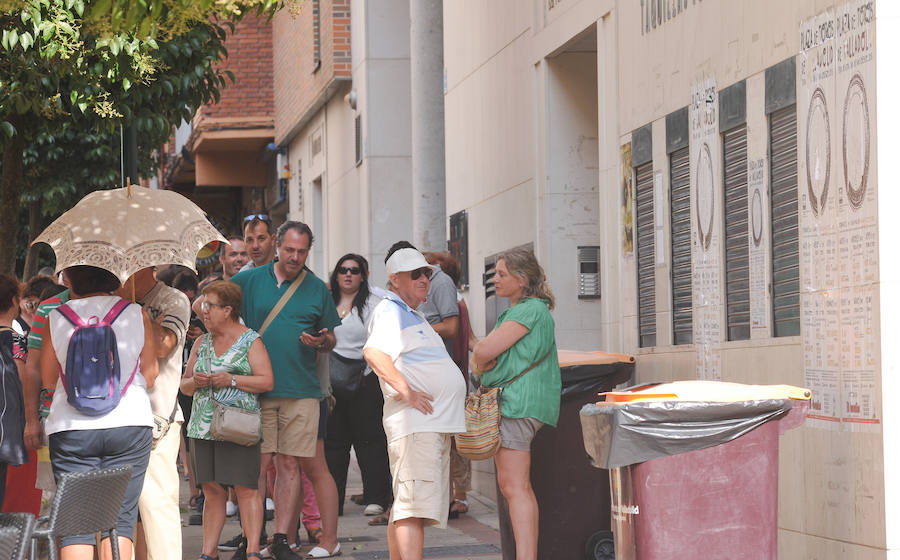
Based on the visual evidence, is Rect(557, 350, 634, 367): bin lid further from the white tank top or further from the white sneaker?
the white sneaker

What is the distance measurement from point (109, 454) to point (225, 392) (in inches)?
68.2

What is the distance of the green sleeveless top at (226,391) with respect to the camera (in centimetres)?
840

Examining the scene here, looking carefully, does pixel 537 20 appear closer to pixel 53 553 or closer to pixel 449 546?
pixel 449 546

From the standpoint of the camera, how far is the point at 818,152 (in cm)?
691

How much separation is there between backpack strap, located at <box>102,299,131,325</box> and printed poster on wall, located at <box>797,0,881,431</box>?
10.8 ft

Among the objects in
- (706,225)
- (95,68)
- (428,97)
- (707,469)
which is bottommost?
(707,469)

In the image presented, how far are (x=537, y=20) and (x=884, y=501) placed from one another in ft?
21.1

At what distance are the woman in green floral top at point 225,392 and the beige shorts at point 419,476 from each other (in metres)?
1.25

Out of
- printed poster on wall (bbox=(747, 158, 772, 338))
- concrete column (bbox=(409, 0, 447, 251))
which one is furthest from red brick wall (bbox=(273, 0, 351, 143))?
printed poster on wall (bbox=(747, 158, 772, 338))

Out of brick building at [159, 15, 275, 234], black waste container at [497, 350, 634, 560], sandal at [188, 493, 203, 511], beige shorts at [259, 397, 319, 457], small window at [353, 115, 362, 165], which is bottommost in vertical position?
sandal at [188, 493, 203, 511]

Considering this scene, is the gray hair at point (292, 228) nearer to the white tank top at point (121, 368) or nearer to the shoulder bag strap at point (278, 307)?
the shoulder bag strap at point (278, 307)

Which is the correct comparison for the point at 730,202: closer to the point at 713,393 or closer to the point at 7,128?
the point at 713,393

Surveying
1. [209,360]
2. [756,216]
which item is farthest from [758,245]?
[209,360]

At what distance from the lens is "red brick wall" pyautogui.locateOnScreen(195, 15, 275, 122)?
2692 centimetres
